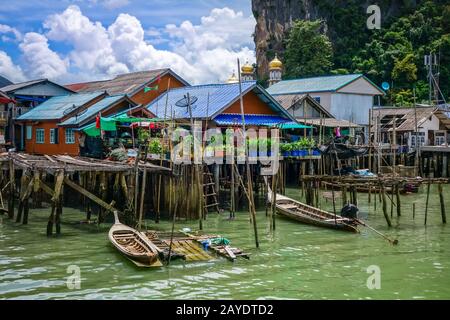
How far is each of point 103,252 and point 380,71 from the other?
4572 centimetres

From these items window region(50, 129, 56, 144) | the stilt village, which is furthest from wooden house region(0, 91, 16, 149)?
window region(50, 129, 56, 144)

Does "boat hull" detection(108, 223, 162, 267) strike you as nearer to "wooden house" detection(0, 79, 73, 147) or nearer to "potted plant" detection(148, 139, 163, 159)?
"potted plant" detection(148, 139, 163, 159)

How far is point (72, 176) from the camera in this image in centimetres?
2705

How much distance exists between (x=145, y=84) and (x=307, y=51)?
26225mm

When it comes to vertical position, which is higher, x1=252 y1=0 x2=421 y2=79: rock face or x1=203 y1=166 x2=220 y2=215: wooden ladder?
x1=252 y1=0 x2=421 y2=79: rock face

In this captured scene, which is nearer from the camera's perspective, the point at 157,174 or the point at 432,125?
the point at 157,174

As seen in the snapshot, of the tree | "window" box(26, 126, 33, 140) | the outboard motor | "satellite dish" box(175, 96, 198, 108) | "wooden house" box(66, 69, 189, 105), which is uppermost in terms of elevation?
the tree

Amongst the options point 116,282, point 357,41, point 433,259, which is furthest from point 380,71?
point 116,282

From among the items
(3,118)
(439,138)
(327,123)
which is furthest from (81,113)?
(439,138)

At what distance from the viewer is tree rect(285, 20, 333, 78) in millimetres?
57281

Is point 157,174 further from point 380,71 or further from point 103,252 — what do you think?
point 380,71

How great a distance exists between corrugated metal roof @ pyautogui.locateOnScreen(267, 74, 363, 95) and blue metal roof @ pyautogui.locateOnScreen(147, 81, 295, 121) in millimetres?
12280
